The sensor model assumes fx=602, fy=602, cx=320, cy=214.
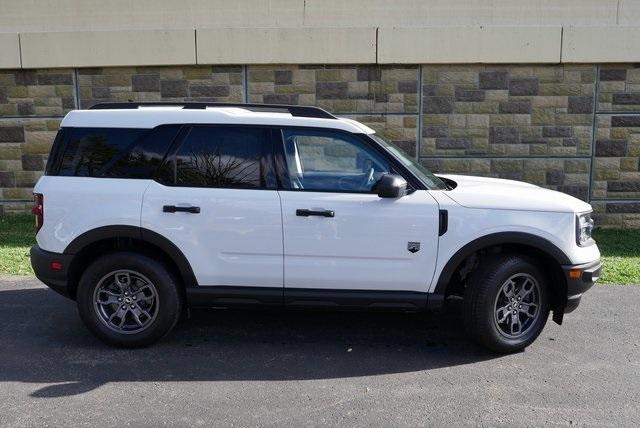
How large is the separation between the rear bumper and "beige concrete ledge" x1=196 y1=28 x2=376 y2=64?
5.20 m

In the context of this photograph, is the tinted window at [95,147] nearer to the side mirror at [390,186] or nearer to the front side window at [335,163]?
the front side window at [335,163]

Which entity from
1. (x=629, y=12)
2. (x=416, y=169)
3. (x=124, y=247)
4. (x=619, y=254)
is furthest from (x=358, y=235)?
(x=629, y=12)

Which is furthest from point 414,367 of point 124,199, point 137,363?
point 124,199

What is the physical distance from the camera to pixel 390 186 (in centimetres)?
448

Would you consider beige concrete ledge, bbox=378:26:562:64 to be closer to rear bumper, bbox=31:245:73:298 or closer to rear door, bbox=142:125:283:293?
rear door, bbox=142:125:283:293

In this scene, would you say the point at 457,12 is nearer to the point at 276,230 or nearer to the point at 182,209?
the point at 276,230

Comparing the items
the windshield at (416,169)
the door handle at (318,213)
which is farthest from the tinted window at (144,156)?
the windshield at (416,169)

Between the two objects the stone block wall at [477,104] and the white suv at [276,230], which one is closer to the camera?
the white suv at [276,230]

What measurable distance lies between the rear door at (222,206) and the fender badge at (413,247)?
0.99 metres

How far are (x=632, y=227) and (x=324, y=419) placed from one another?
25.2ft

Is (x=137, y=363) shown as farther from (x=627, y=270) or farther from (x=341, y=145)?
(x=627, y=270)

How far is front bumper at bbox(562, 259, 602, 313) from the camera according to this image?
4637 millimetres

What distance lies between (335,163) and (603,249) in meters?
5.16

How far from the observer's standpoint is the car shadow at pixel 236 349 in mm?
4402
